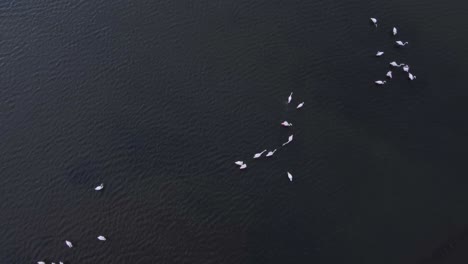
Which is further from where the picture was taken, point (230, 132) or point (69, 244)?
point (230, 132)

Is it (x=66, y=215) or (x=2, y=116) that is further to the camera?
(x=2, y=116)

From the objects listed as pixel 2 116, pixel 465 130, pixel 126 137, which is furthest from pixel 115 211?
pixel 465 130

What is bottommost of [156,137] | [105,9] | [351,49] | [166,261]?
[166,261]

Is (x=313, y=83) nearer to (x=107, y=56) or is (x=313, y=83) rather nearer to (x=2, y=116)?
(x=107, y=56)

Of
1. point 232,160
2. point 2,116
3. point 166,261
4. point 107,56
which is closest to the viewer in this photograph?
point 166,261

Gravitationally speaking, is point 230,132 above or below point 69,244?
above

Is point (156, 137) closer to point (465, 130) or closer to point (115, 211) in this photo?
point (115, 211)

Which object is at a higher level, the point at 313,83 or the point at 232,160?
the point at 313,83

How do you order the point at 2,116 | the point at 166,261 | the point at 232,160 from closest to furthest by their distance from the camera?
1. the point at 166,261
2. the point at 232,160
3. the point at 2,116
